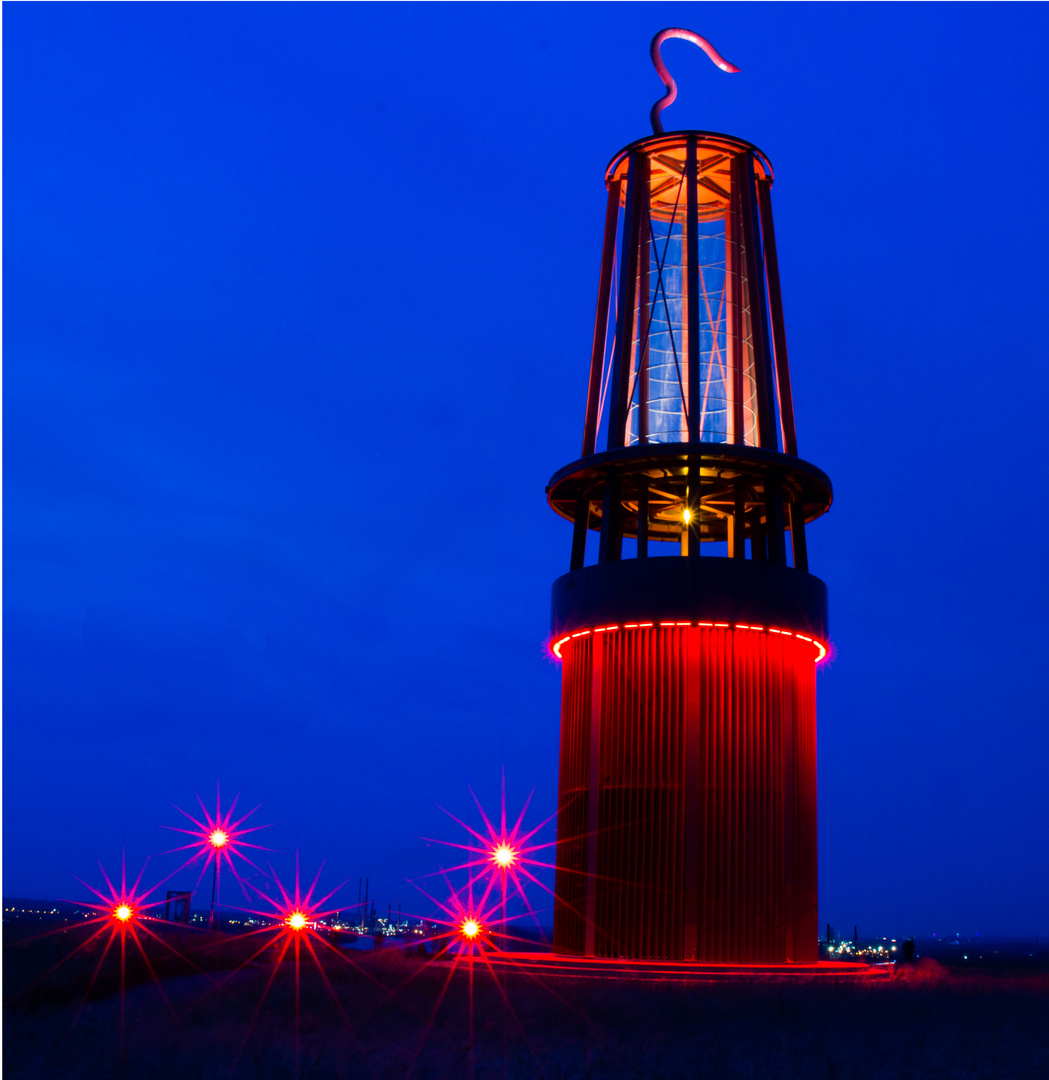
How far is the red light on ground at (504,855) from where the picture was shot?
31.5 metres

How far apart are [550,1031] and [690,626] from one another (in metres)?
9.41

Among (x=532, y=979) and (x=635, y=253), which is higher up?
(x=635, y=253)

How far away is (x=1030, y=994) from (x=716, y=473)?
42.3 ft

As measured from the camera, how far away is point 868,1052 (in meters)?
18.7

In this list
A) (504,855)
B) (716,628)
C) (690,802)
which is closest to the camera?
(690,802)

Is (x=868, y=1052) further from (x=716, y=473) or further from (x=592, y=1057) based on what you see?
(x=716, y=473)

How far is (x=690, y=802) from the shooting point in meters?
25.5

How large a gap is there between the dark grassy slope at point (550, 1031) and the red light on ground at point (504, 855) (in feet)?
22.8

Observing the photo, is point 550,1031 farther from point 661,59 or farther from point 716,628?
point 661,59

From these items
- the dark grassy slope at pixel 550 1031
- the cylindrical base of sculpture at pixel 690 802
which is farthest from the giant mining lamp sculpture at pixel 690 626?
the dark grassy slope at pixel 550 1031

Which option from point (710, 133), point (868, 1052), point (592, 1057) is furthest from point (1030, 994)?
point (710, 133)

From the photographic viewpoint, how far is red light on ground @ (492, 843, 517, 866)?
3150 centimetres

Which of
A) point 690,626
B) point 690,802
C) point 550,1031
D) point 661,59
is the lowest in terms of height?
point 550,1031

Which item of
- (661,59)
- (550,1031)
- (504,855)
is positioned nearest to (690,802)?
(550,1031)
